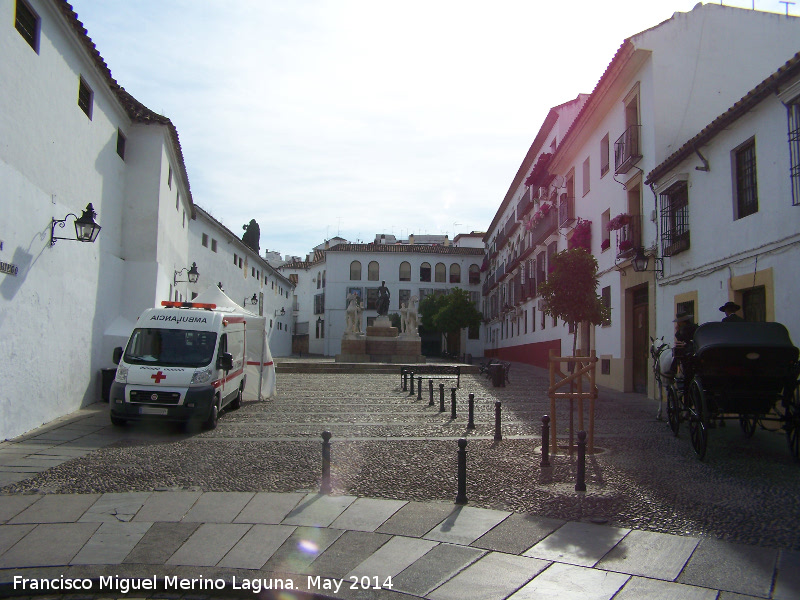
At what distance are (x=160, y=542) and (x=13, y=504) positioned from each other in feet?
6.76

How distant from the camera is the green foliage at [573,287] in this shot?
11797 mm

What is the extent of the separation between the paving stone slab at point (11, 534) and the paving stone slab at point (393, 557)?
2.82 m

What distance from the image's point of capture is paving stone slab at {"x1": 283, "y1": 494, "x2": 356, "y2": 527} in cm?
582

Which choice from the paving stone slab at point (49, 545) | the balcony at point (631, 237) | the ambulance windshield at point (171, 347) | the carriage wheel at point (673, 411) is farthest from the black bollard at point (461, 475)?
the balcony at point (631, 237)

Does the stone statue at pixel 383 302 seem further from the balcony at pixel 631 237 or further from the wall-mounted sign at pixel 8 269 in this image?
the wall-mounted sign at pixel 8 269

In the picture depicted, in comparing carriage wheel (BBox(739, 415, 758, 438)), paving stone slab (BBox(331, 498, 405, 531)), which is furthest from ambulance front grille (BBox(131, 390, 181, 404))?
carriage wheel (BBox(739, 415, 758, 438))

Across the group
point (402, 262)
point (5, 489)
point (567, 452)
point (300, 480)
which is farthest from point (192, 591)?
point (402, 262)

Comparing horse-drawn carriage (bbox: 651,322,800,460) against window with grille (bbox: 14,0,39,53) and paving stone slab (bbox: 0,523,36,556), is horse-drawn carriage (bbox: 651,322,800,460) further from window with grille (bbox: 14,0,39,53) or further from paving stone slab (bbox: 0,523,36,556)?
window with grille (bbox: 14,0,39,53)

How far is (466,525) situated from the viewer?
18.6ft

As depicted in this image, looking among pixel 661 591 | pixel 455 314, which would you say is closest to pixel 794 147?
pixel 661 591

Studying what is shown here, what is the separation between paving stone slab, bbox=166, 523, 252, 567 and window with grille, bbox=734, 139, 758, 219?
415 inches

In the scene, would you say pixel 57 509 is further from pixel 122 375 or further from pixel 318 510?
pixel 122 375

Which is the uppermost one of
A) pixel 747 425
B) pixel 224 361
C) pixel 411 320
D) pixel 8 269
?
pixel 411 320

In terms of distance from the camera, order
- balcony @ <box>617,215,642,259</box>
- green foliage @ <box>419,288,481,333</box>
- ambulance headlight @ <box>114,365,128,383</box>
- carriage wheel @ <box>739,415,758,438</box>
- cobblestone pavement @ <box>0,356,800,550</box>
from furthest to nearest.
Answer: green foliage @ <box>419,288,481,333</box>, balcony @ <box>617,215,642,259</box>, ambulance headlight @ <box>114,365,128,383</box>, carriage wheel @ <box>739,415,758,438</box>, cobblestone pavement @ <box>0,356,800,550</box>
